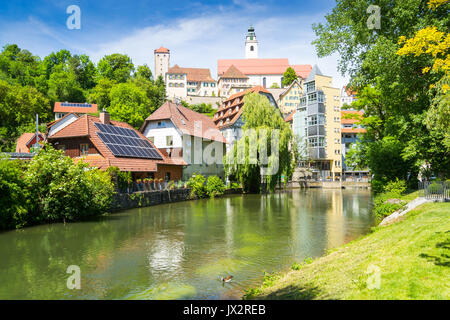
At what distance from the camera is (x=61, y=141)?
116 ft

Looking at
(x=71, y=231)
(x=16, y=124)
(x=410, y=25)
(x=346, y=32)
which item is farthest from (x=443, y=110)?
(x=16, y=124)

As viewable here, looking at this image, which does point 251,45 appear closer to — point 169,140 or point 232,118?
point 232,118

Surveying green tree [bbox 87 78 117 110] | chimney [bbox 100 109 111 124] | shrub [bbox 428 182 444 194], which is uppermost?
green tree [bbox 87 78 117 110]

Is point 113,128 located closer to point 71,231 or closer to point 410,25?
point 71,231

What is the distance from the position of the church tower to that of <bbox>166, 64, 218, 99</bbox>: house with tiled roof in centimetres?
3139

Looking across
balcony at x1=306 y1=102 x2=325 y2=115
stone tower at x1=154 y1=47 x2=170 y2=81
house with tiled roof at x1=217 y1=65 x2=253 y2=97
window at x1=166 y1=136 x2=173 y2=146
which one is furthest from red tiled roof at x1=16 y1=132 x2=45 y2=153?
stone tower at x1=154 y1=47 x2=170 y2=81

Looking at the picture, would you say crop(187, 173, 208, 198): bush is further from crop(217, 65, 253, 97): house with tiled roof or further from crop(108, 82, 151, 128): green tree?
crop(217, 65, 253, 97): house with tiled roof

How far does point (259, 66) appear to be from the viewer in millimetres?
152500

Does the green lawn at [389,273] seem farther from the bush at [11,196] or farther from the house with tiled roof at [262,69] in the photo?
the house with tiled roof at [262,69]

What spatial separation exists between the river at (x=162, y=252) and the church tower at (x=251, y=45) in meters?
149

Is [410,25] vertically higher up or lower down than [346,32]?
lower down

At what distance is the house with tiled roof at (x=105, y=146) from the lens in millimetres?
33344

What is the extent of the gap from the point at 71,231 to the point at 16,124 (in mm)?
60588

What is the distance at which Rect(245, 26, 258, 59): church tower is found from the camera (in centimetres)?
16538
